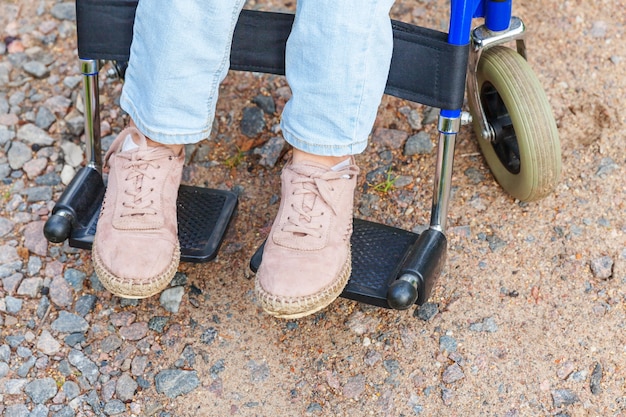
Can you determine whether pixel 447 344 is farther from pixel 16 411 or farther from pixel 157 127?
pixel 16 411

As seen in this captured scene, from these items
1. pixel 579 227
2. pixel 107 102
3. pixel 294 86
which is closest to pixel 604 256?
pixel 579 227

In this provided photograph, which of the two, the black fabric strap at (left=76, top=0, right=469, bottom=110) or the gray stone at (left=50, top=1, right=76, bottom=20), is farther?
the gray stone at (left=50, top=1, right=76, bottom=20)

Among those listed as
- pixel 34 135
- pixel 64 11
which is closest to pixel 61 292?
pixel 34 135

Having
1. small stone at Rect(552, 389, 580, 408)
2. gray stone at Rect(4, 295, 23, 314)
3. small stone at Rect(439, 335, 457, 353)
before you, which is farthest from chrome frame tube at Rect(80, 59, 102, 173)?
small stone at Rect(552, 389, 580, 408)

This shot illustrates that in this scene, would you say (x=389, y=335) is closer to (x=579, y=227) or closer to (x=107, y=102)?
(x=579, y=227)

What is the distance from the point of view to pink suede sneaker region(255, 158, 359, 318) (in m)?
1.47

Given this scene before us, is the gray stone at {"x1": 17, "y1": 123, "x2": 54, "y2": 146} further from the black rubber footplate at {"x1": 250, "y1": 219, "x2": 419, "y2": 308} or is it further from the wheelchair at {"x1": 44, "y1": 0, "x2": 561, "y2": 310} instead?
the black rubber footplate at {"x1": 250, "y1": 219, "x2": 419, "y2": 308}

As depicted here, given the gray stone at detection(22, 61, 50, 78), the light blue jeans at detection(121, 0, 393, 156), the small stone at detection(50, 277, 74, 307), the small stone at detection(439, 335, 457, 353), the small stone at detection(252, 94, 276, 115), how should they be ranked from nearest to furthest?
the light blue jeans at detection(121, 0, 393, 156), the small stone at detection(439, 335, 457, 353), the small stone at detection(50, 277, 74, 307), the small stone at detection(252, 94, 276, 115), the gray stone at detection(22, 61, 50, 78)

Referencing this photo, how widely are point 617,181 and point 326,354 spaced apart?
86 centimetres

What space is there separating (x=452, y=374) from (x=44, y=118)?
1.29m

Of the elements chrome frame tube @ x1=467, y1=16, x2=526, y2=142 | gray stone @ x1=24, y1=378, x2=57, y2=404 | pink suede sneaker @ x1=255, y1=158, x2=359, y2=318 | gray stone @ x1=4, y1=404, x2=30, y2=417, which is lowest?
gray stone @ x1=4, y1=404, x2=30, y2=417

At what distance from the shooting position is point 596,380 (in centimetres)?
159

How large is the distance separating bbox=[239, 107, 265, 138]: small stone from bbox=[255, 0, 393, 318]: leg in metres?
0.53

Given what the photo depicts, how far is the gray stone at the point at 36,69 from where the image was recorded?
2.26 metres
